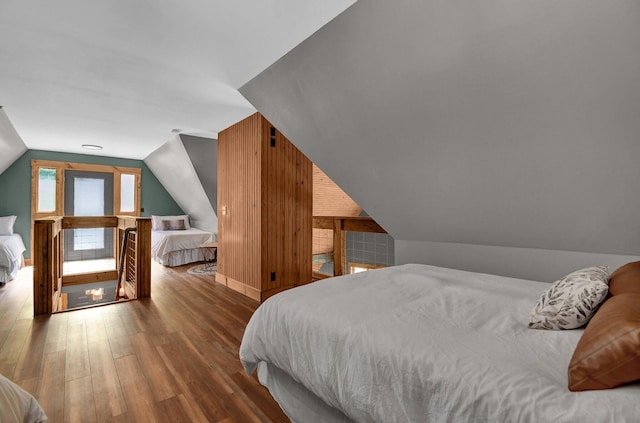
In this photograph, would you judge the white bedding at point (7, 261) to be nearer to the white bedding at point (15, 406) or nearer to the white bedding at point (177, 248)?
the white bedding at point (177, 248)

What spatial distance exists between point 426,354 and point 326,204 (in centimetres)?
547

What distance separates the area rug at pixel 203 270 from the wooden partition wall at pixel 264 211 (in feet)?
2.49

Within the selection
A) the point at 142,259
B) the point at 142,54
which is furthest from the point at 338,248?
the point at 142,54

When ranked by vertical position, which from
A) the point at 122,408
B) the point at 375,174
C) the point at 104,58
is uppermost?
the point at 104,58

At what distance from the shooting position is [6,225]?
5.09 metres

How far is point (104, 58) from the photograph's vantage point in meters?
2.40

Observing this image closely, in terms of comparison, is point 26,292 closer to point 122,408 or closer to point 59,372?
point 59,372

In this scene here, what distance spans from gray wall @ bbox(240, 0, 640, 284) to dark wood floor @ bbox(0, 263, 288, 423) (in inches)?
70.8

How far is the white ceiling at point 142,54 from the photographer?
179cm

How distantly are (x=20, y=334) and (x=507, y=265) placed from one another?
3810mm

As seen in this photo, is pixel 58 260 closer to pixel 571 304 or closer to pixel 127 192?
pixel 127 192

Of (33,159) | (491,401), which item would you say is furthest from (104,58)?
(33,159)

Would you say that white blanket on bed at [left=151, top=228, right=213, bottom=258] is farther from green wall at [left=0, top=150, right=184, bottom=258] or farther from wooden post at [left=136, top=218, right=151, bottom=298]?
green wall at [left=0, top=150, right=184, bottom=258]

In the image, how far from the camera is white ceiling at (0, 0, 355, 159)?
70.5 inches
